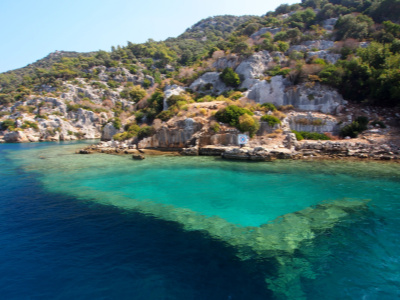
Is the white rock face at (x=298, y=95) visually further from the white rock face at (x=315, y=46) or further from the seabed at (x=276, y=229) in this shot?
the seabed at (x=276, y=229)

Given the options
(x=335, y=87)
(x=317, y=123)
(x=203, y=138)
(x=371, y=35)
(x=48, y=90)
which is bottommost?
(x=203, y=138)

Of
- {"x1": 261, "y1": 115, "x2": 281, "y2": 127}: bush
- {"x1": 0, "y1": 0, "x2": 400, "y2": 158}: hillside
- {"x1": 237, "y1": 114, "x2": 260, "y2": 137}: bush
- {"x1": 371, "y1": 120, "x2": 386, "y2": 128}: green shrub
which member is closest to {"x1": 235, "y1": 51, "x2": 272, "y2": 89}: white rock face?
{"x1": 0, "y1": 0, "x2": 400, "y2": 158}: hillside

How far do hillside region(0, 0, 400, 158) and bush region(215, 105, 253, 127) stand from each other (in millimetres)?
143

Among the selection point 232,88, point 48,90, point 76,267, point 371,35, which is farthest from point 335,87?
point 48,90

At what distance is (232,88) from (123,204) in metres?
38.6

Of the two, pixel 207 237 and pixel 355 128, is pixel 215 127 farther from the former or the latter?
pixel 207 237

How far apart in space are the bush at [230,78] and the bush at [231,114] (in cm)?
1556

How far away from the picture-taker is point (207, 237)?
31.8ft

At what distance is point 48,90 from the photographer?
7856cm

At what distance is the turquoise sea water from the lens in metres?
6.86

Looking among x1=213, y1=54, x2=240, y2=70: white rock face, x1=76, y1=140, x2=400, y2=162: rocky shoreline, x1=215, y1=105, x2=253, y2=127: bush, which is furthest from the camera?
x1=213, y1=54, x2=240, y2=70: white rock face

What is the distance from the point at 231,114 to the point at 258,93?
11675mm

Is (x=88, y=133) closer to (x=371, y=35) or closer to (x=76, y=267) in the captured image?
(x=76, y=267)

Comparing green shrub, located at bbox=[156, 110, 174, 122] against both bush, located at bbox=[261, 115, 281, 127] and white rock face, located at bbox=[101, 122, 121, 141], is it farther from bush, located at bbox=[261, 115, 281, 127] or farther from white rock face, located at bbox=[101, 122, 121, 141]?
bush, located at bbox=[261, 115, 281, 127]
